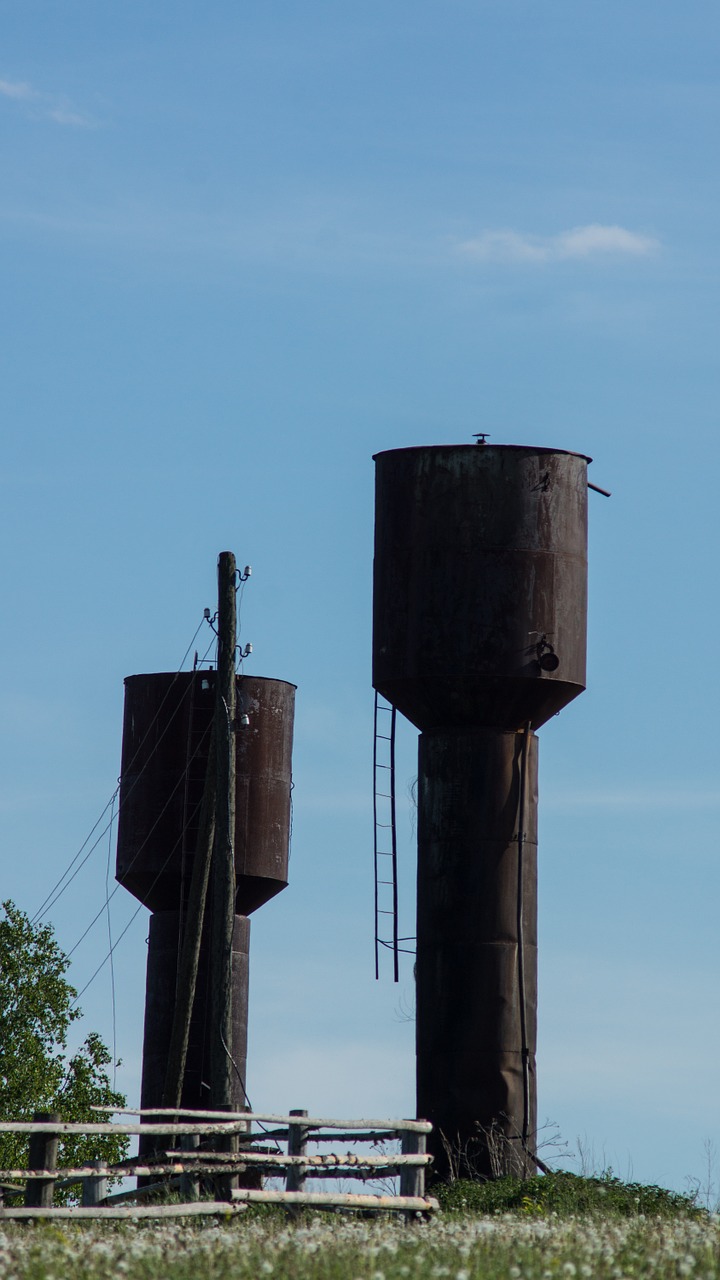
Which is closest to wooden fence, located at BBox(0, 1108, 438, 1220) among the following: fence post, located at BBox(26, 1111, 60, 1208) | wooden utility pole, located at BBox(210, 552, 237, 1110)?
fence post, located at BBox(26, 1111, 60, 1208)

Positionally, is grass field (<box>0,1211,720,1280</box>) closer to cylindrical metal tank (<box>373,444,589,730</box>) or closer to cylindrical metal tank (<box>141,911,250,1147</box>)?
cylindrical metal tank (<box>373,444,589,730</box>)

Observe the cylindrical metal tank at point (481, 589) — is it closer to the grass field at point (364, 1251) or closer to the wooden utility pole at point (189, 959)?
the wooden utility pole at point (189, 959)

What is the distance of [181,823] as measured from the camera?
99.0ft

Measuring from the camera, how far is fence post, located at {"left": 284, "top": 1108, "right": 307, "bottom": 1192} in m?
17.7

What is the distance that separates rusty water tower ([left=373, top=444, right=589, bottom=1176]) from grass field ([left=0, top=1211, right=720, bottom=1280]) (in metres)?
6.70

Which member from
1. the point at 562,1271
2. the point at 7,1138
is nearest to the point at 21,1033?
the point at 7,1138

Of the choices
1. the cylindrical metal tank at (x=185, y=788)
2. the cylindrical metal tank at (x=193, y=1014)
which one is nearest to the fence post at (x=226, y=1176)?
the cylindrical metal tank at (x=193, y=1014)

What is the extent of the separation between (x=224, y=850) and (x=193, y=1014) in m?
5.34

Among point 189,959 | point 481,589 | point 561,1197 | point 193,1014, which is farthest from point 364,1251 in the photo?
point 193,1014

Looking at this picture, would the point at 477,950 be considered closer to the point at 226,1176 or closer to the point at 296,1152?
the point at 226,1176

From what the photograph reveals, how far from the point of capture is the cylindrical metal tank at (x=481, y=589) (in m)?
22.9

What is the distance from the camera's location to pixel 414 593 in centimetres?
2327

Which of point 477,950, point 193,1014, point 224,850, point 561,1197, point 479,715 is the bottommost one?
point 561,1197

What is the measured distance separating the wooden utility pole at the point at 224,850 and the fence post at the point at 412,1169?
6166mm
